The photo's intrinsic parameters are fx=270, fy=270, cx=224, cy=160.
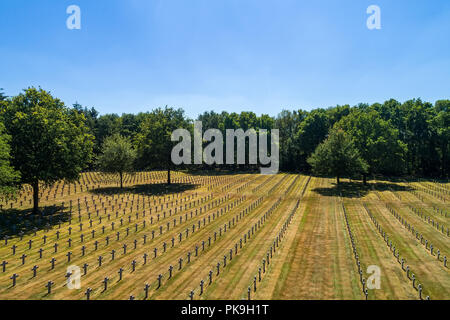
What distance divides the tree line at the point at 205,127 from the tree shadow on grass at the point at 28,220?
249cm

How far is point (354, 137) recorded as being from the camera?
219 feet

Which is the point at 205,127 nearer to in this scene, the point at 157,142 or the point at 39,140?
the point at 157,142

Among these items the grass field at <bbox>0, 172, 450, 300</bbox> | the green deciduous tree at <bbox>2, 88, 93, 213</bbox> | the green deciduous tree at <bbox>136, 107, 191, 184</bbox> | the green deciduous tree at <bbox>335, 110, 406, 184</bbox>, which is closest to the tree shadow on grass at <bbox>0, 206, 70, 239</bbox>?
the grass field at <bbox>0, 172, 450, 300</bbox>

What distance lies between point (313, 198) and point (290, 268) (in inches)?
1239

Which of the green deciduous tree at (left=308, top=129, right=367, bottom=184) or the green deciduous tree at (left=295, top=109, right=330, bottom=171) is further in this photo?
the green deciduous tree at (left=295, top=109, right=330, bottom=171)

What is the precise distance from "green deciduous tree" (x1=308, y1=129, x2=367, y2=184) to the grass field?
46.6 feet

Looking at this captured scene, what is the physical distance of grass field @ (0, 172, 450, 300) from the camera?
16.2 m

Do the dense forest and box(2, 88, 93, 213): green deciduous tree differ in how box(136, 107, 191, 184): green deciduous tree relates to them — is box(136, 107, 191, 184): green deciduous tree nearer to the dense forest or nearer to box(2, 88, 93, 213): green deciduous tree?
the dense forest

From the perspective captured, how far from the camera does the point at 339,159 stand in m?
58.2

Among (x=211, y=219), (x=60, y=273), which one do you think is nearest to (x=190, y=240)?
(x=211, y=219)

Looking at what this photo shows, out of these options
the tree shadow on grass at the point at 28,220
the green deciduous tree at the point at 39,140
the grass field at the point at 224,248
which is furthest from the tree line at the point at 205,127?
the grass field at the point at 224,248

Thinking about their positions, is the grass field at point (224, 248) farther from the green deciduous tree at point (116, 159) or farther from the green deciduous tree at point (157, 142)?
the green deciduous tree at point (157, 142)

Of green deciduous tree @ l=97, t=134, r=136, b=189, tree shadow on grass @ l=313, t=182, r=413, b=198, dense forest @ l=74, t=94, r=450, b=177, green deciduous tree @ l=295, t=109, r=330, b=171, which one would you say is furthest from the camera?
green deciduous tree @ l=295, t=109, r=330, b=171
